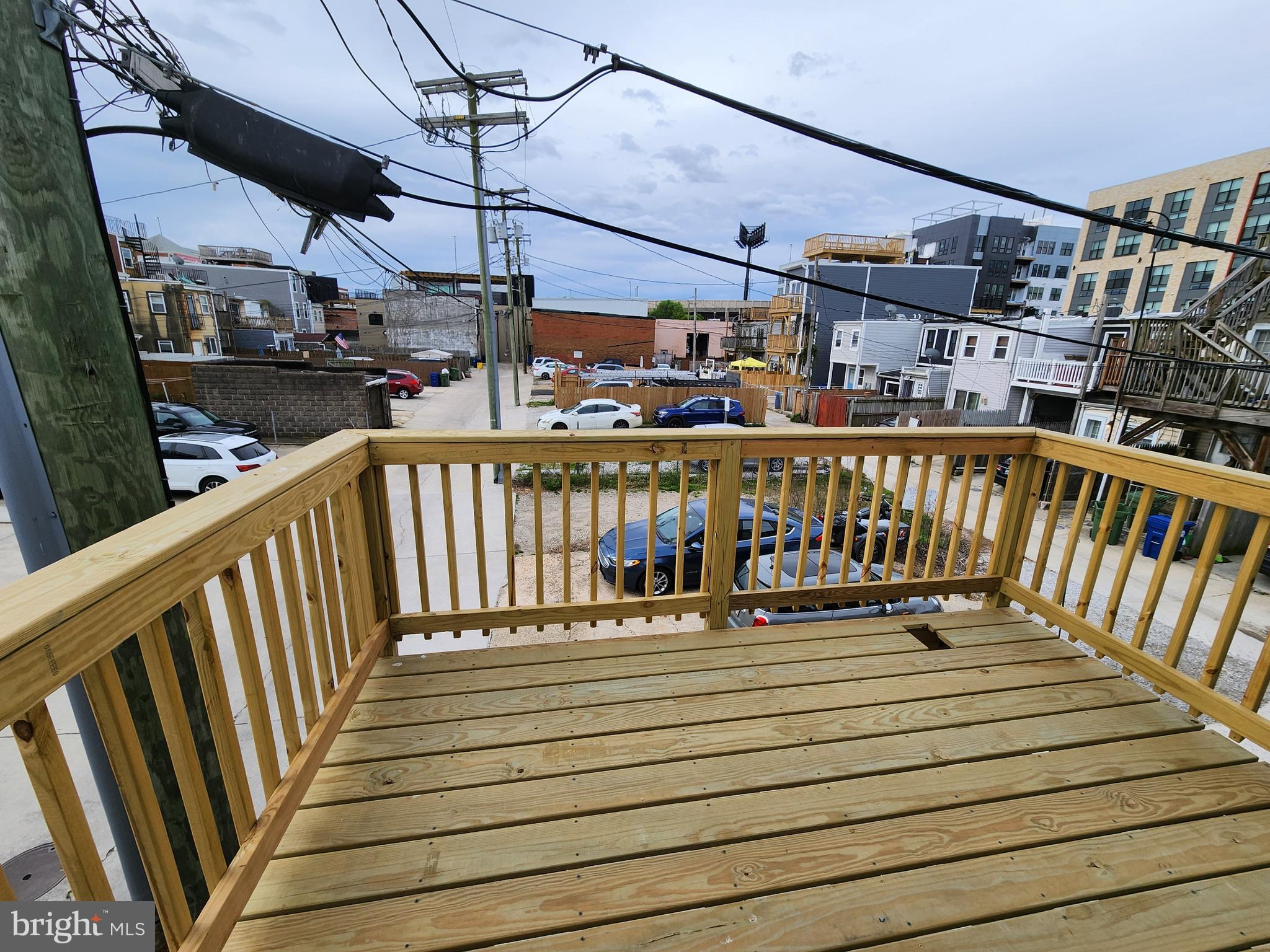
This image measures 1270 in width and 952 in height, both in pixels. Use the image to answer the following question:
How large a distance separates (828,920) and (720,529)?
4.50ft

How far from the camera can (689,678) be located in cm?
202

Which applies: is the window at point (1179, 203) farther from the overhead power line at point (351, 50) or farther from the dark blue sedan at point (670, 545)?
the overhead power line at point (351, 50)

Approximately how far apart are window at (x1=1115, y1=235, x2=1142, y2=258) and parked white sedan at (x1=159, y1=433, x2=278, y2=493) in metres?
32.7

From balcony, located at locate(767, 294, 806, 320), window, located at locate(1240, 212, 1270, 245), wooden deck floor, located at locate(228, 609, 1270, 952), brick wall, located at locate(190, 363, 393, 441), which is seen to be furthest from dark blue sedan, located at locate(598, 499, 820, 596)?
balcony, located at locate(767, 294, 806, 320)

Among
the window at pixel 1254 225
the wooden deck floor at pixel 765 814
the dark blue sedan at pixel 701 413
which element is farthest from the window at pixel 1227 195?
the wooden deck floor at pixel 765 814

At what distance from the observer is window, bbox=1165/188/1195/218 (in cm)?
2152

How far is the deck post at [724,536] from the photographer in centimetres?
227

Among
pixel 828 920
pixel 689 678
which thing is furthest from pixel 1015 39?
pixel 828 920

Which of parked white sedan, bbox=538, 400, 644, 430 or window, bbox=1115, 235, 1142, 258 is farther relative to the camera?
window, bbox=1115, 235, 1142, 258

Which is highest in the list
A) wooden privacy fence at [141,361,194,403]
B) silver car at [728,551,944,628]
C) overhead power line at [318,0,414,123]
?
overhead power line at [318,0,414,123]

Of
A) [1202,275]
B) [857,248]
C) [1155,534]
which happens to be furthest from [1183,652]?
[857,248]

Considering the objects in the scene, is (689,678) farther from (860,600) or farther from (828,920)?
(860,600)

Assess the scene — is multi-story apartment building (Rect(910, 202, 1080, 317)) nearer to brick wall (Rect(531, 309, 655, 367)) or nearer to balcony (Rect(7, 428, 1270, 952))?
brick wall (Rect(531, 309, 655, 367))

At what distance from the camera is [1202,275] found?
68.8 ft
